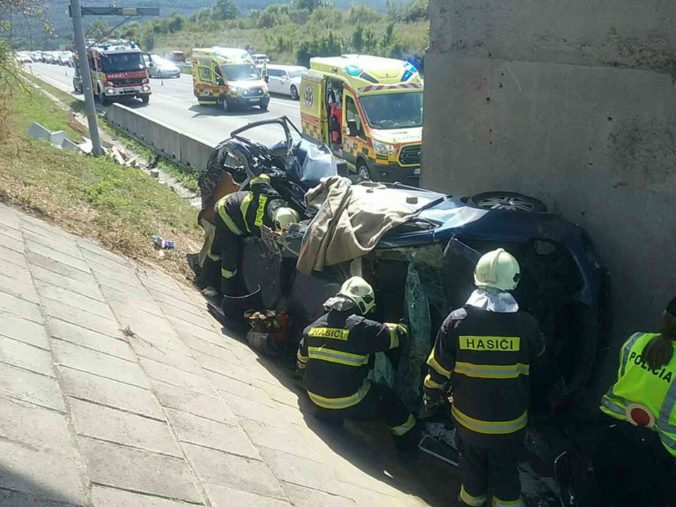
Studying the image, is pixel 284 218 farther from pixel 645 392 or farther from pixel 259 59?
pixel 259 59

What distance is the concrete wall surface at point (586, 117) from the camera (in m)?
4.22

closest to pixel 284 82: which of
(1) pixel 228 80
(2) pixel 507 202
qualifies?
(1) pixel 228 80

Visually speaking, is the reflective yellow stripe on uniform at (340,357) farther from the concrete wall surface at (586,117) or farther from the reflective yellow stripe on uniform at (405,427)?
the concrete wall surface at (586,117)

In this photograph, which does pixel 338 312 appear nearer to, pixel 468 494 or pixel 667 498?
pixel 468 494

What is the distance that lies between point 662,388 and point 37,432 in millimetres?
2865

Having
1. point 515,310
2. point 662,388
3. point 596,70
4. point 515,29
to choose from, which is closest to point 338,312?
point 515,310

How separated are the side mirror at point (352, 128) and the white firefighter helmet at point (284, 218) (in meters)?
6.99

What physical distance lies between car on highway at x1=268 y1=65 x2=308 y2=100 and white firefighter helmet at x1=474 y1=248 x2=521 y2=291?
27.2 meters

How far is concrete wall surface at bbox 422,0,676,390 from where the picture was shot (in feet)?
13.9

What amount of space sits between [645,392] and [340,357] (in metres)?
1.75

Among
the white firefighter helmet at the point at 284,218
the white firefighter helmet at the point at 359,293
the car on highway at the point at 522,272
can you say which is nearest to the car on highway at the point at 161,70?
the white firefighter helmet at the point at 284,218

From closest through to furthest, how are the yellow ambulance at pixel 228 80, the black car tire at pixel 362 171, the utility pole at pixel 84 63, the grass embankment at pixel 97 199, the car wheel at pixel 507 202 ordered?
the car wheel at pixel 507 202 < the grass embankment at pixel 97 199 < the black car tire at pixel 362 171 < the utility pole at pixel 84 63 < the yellow ambulance at pixel 228 80

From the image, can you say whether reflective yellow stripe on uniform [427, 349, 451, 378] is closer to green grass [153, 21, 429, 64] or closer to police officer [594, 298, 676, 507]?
police officer [594, 298, 676, 507]

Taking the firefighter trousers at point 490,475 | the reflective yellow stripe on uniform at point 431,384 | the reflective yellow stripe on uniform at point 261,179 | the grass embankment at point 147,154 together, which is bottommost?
the grass embankment at point 147,154
